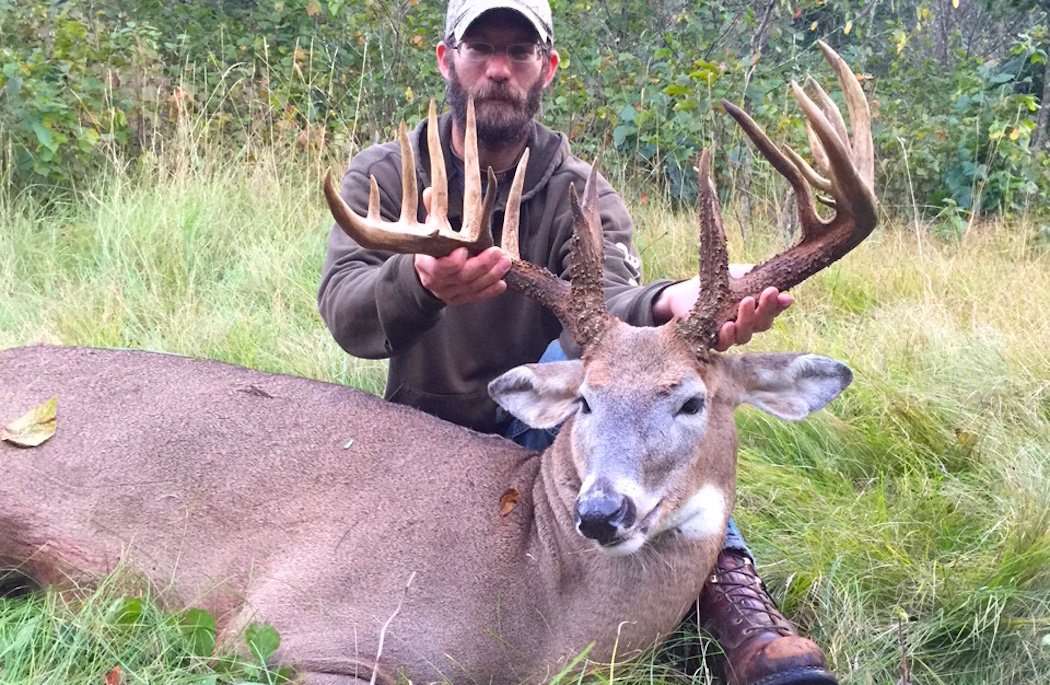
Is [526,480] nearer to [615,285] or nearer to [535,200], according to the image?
[615,285]

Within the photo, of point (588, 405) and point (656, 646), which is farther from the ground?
point (588, 405)

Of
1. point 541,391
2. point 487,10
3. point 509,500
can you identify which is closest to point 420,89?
point 487,10

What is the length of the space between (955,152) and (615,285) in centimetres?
431

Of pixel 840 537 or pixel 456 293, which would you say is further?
pixel 840 537

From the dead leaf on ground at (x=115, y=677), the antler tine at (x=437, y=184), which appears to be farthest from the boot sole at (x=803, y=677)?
the dead leaf on ground at (x=115, y=677)

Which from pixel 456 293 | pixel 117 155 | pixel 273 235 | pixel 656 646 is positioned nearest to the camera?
pixel 656 646

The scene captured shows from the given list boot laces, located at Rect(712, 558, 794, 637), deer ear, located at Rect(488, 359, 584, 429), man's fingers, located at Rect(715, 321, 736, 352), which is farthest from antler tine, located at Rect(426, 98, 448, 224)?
boot laces, located at Rect(712, 558, 794, 637)

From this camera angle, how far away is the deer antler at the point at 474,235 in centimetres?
273

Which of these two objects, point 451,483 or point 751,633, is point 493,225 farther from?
point 751,633

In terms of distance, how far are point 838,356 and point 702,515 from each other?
177 cm

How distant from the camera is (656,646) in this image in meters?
2.71

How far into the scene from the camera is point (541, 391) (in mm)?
2945

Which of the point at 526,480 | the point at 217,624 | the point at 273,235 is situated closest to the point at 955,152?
the point at 273,235

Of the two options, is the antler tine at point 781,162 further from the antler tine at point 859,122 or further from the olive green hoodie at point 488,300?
the olive green hoodie at point 488,300
